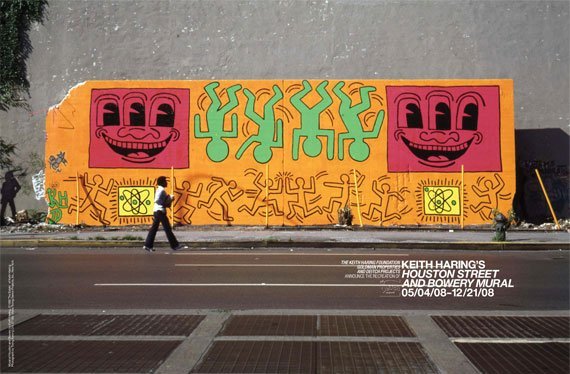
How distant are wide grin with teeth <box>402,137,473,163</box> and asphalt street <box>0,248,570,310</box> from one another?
718 cm

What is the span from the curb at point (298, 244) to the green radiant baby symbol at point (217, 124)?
6.18m

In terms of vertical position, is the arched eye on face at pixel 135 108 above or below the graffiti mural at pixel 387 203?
above

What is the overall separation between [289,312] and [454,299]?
8.09 ft

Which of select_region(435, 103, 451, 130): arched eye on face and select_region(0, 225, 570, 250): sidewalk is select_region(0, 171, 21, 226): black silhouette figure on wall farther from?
select_region(435, 103, 451, 130): arched eye on face

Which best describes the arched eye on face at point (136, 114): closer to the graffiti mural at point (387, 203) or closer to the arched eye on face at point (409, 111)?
the graffiti mural at point (387, 203)

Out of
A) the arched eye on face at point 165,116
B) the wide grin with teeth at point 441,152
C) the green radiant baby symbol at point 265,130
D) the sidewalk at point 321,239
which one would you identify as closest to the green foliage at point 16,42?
the arched eye on face at point 165,116

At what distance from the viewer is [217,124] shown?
2219cm

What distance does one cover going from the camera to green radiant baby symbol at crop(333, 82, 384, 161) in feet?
72.1

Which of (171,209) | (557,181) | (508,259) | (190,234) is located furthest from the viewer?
(557,181)

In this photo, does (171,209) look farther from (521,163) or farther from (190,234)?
(521,163)

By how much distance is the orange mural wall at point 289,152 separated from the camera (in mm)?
21766

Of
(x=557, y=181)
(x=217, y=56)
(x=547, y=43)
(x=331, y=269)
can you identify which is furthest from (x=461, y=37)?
(x=331, y=269)

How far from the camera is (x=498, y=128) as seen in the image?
21875mm

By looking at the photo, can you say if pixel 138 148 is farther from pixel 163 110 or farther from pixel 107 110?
pixel 107 110
